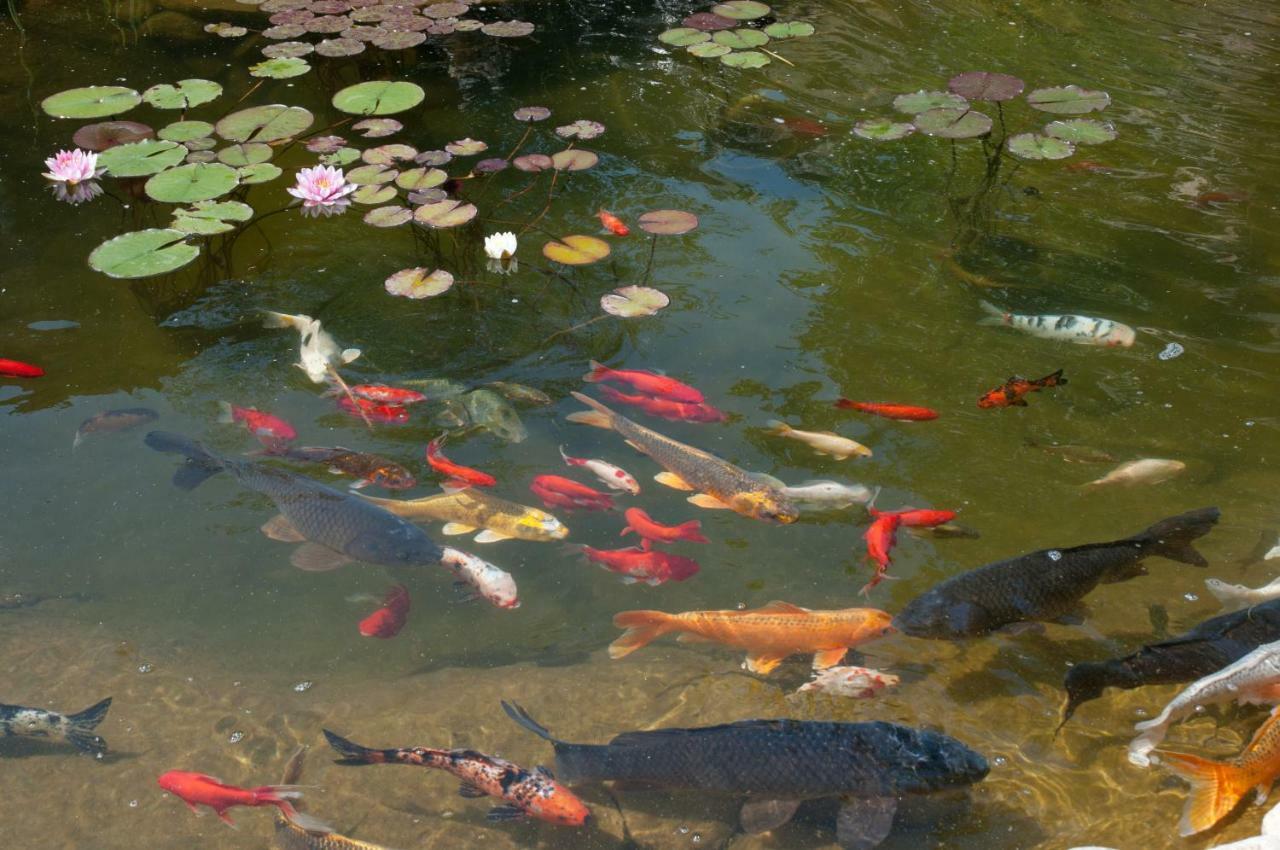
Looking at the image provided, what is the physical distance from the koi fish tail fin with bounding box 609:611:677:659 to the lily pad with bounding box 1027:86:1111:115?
14.1 ft

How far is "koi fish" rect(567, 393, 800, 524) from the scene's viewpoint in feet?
13.6

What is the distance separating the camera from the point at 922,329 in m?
5.30

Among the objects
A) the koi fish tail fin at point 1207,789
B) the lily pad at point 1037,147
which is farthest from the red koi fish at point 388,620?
the lily pad at point 1037,147

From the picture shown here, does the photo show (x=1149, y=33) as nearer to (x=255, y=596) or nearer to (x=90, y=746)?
(x=255, y=596)

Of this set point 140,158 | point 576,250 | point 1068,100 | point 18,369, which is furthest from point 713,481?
point 1068,100

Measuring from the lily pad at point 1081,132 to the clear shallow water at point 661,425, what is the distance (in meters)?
0.40

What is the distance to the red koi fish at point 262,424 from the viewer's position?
14.8 feet

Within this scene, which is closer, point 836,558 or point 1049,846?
point 1049,846

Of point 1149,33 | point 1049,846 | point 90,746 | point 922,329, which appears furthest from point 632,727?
point 1149,33

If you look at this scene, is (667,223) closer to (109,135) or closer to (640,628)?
(640,628)

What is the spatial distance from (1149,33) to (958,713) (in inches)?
290

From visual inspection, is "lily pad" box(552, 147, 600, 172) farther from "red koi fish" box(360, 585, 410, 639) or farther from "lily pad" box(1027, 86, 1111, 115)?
"red koi fish" box(360, 585, 410, 639)

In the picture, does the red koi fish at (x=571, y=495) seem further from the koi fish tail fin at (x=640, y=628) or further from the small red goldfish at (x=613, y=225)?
the small red goldfish at (x=613, y=225)

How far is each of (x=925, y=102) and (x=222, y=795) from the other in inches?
207
